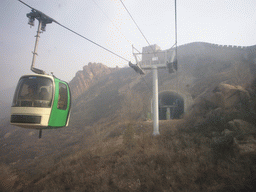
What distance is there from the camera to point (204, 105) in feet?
47.2

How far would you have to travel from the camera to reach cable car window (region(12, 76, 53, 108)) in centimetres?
641

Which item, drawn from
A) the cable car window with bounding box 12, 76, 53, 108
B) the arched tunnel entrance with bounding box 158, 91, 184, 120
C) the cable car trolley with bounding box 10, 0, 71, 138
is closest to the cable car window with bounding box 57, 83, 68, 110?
the cable car trolley with bounding box 10, 0, 71, 138

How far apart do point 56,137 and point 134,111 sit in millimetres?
17019

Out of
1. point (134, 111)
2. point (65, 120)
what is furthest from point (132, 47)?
point (134, 111)

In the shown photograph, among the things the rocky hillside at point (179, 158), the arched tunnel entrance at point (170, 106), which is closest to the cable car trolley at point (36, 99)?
the rocky hillside at point (179, 158)

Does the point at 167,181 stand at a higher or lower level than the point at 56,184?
higher

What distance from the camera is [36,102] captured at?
638 centimetres

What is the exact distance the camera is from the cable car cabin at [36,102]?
626 cm

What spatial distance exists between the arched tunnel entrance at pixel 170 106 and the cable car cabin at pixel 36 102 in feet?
73.1

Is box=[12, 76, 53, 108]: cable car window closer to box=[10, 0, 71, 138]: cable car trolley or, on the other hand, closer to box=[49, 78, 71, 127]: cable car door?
box=[10, 0, 71, 138]: cable car trolley

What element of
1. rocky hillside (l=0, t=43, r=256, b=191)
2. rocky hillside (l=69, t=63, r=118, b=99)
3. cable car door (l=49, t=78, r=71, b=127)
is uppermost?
rocky hillside (l=69, t=63, r=118, b=99)

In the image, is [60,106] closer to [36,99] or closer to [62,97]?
[62,97]

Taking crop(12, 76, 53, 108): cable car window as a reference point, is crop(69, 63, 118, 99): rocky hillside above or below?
above

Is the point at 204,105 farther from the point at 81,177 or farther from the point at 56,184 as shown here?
the point at 56,184
